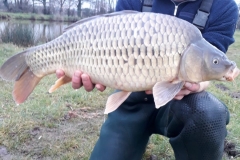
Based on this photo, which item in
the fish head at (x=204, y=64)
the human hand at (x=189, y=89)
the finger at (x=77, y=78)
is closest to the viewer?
the fish head at (x=204, y=64)

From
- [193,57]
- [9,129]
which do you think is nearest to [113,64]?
[193,57]

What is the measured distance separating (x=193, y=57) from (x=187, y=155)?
56 cm

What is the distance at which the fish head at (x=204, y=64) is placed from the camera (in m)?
1.13

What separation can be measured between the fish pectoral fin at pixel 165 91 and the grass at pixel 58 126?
2.52ft

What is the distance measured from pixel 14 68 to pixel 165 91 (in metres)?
0.70

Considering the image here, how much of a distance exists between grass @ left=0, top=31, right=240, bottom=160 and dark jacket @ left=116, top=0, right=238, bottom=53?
2.14ft

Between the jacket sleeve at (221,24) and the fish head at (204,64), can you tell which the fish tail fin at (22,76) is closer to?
the fish head at (204,64)

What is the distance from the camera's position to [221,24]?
1.61m

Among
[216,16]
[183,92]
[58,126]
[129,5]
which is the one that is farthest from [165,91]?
[58,126]

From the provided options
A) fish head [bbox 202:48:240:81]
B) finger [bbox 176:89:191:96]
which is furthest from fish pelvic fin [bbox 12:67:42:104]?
fish head [bbox 202:48:240:81]

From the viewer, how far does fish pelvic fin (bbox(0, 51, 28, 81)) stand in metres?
1.43

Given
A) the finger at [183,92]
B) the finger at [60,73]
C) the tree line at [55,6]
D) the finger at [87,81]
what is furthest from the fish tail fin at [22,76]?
the tree line at [55,6]

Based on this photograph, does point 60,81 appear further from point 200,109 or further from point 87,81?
point 200,109

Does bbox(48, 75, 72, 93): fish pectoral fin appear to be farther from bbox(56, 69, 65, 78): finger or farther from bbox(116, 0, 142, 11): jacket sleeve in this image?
bbox(116, 0, 142, 11): jacket sleeve
